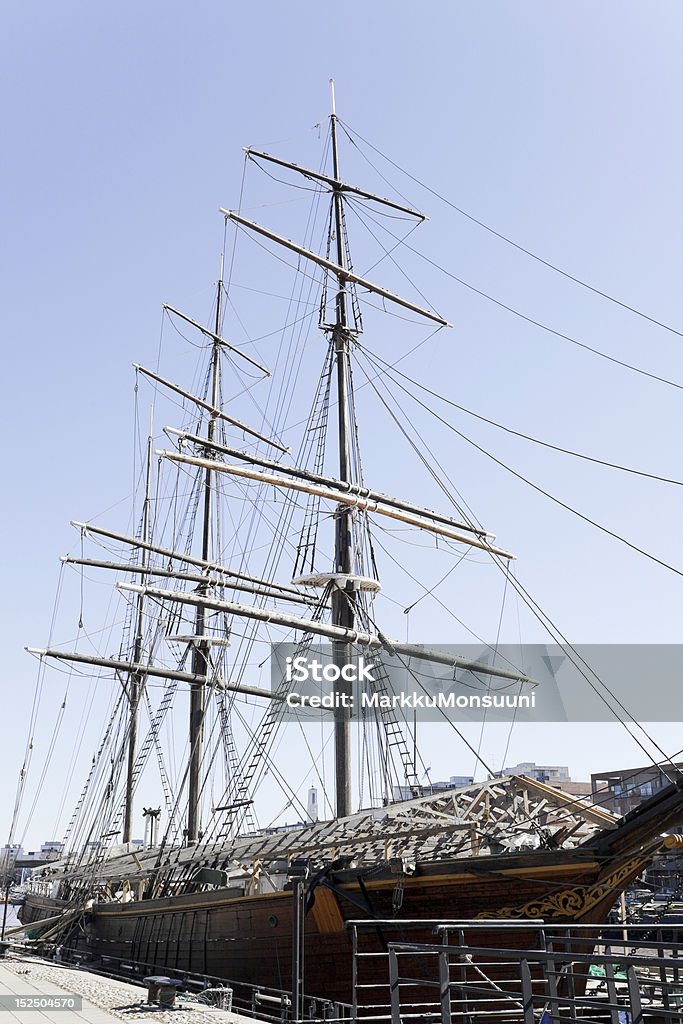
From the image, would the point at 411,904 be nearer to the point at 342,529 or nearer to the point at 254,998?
the point at 254,998

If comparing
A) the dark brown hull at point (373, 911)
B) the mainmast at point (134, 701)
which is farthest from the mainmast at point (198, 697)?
the dark brown hull at point (373, 911)

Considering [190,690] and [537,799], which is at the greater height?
[190,690]

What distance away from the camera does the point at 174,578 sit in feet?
110

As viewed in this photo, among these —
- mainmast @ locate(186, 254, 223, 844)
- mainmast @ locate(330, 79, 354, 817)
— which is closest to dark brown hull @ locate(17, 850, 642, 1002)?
mainmast @ locate(330, 79, 354, 817)

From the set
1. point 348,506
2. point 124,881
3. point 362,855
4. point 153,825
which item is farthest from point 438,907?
point 153,825

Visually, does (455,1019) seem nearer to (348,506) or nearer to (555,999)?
(555,999)

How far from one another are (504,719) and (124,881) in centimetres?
1071

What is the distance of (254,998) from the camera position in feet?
42.7

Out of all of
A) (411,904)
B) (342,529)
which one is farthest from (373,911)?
(342,529)

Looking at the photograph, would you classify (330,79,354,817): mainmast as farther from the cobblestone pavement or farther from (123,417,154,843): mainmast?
(123,417,154,843): mainmast

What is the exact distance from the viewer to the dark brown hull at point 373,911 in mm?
12188

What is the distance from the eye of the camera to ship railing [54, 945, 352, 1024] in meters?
12.4

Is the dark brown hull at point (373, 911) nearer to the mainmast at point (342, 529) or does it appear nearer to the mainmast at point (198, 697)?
the mainmast at point (342, 529)

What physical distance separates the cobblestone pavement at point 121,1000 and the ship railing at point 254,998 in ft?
2.67
